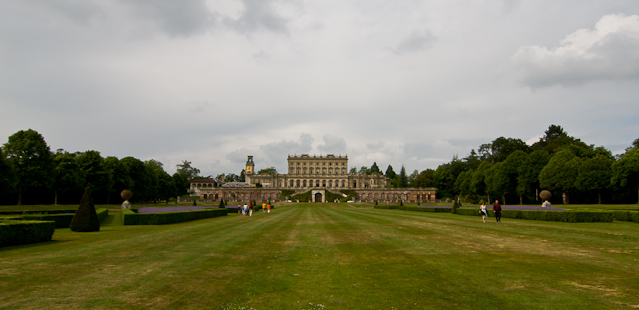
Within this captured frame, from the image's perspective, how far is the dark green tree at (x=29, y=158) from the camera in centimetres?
4797

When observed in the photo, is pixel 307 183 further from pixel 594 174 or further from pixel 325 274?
pixel 325 274

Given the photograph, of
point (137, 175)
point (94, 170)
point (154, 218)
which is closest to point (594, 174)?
point (154, 218)

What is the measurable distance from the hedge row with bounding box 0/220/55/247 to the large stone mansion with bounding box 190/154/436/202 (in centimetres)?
11517

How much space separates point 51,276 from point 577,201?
81.2 m

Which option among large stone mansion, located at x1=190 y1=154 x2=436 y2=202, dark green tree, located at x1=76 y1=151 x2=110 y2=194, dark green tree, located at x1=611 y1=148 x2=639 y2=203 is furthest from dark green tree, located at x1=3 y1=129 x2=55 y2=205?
large stone mansion, located at x1=190 y1=154 x2=436 y2=202

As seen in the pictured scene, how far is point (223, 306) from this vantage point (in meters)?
6.45

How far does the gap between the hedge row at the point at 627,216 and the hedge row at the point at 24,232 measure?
3276 cm

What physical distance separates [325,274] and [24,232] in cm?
1272

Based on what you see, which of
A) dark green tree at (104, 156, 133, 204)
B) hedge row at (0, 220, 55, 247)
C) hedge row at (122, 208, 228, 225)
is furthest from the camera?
dark green tree at (104, 156, 133, 204)

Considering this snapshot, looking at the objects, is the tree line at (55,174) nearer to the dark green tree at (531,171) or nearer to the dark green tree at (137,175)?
the dark green tree at (137,175)

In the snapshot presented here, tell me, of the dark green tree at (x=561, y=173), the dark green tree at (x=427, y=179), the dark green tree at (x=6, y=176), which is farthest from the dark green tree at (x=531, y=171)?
the dark green tree at (x=6, y=176)

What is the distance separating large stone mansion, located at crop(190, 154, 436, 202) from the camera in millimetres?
129000

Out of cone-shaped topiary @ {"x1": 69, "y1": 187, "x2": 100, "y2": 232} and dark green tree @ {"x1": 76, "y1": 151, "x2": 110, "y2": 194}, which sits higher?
dark green tree @ {"x1": 76, "y1": 151, "x2": 110, "y2": 194}

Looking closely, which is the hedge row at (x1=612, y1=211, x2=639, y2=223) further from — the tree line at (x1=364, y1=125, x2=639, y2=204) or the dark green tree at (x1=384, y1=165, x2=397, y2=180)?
the dark green tree at (x1=384, y1=165, x2=397, y2=180)
